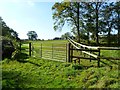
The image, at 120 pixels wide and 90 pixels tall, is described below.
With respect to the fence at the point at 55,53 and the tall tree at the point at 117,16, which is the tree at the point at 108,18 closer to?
the tall tree at the point at 117,16

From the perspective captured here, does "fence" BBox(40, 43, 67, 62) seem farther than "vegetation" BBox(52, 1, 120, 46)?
No

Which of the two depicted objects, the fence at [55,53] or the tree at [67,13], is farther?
the tree at [67,13]

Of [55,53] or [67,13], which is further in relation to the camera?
[67,13]

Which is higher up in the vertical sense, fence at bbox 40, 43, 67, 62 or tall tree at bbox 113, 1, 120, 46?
tall tree at bbox 113, 1, 120, 46

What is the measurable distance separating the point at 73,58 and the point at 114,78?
7.82 meters

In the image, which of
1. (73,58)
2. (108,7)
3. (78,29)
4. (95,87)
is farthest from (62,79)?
(108,7)

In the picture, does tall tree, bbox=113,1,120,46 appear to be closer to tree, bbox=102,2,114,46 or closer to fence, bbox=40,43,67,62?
tree, bbox=102,2,114,46

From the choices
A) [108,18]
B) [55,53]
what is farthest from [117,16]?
[55,53]

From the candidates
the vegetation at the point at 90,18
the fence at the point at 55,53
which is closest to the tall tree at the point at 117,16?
the vegetation at the point at 90,18

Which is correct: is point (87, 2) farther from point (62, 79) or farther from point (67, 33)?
point (62, 79)

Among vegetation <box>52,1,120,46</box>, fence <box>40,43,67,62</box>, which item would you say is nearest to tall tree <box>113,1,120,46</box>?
vegetation <box>52,1,120,46</box>

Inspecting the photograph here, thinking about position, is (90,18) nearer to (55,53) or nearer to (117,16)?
(117,16)

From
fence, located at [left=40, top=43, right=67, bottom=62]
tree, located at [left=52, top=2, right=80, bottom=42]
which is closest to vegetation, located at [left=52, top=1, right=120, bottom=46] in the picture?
tree, located at [left=52, top=2, right=80, bottom=42]

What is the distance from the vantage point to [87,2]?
138 feet
